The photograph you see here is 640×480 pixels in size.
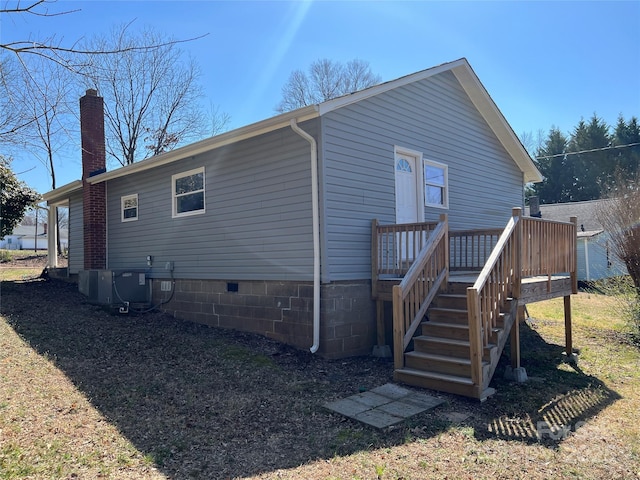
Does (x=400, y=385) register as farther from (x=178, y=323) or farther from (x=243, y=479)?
(x=178, y=323)

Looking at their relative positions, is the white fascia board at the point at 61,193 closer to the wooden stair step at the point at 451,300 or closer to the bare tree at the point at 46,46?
the bare tree at the point at 46,46

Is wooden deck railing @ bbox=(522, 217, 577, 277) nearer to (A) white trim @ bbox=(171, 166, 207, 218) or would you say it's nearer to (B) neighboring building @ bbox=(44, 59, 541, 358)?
(B) neighboring building @ bbox=(44, 59, 541, 358)

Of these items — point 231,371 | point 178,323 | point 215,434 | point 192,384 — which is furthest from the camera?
point 178,323

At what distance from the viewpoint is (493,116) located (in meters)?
10.0

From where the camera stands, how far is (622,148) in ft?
97.1

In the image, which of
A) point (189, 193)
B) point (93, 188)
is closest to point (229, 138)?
point (189, 193)

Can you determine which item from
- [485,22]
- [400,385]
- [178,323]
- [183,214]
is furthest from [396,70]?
[400,385]

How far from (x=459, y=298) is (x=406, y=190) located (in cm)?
272

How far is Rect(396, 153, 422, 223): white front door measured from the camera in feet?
26.0

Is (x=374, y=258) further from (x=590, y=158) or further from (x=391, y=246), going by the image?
(x=590, y=158)

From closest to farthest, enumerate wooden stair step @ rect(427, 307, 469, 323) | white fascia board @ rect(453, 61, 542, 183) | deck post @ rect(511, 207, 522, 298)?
wooden stair step @ rect(427, 307, 469, 323) → deck post @ rect(511, 207, 522, 298) → white fascia board @ rect(453, 61, 542, 183)

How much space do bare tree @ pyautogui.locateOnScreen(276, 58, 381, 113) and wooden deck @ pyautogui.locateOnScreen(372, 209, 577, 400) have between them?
897 inches

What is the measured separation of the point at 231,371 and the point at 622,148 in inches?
1293

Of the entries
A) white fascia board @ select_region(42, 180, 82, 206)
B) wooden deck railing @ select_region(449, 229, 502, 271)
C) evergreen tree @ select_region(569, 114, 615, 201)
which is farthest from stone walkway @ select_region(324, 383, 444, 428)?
evergreen tree @ select_region(569, 114, 615, 201)
